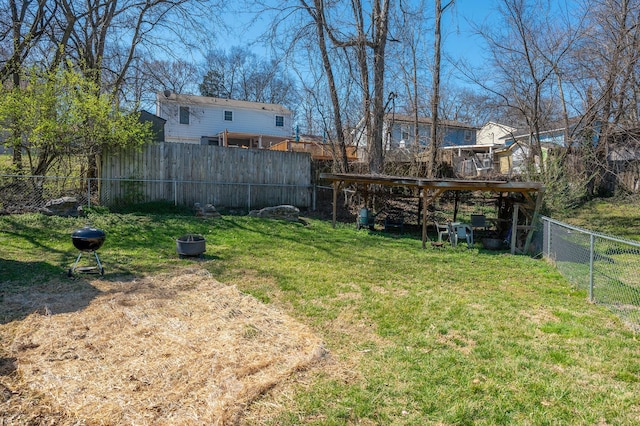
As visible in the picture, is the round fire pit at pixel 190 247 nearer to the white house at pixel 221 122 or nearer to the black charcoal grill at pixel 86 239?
the black charcoal grill at pixel 86 239

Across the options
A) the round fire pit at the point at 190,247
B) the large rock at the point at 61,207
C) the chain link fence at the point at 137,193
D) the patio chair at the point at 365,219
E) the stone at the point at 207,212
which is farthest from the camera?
the patio chair at the point at 365,219

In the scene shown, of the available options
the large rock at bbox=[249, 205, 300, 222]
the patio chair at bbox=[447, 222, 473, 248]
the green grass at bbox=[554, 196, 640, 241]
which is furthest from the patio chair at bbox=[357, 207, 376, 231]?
the green grass at bbox=[554, 196, 640, 241]

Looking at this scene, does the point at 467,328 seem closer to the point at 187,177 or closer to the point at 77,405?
the point at 77,405

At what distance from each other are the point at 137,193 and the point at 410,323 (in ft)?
33.1

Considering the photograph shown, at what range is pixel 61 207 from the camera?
9.84 metres

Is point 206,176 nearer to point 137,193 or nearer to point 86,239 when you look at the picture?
point 137,193

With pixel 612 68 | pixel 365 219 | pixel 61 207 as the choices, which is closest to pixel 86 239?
pixel 61 207

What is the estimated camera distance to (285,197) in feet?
45.6

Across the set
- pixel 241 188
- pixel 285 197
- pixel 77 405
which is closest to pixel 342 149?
pixel 285 197

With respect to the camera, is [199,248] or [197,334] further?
[199,248]

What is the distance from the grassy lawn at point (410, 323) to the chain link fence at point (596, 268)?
0.86 ft

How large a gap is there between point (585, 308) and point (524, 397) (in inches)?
117

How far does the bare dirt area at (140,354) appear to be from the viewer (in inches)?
102

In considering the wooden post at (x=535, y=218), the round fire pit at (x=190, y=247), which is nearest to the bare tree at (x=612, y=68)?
the wooden post at (x=535, y=218)
